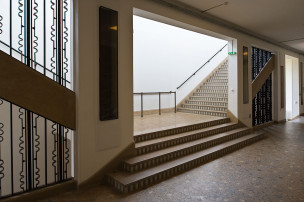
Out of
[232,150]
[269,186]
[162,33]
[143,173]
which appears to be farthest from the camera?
[162,33]

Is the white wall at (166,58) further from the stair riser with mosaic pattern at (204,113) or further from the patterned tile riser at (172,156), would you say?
the patterned tile riser at (172,156)

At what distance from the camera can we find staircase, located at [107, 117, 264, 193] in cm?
359

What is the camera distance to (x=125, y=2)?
3969 millimetres

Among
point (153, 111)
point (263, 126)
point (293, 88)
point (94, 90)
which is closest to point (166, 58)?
point (153, 111)

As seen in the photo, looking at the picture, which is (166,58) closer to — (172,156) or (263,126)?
(263,126)

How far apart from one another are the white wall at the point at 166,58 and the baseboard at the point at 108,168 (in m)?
3.93

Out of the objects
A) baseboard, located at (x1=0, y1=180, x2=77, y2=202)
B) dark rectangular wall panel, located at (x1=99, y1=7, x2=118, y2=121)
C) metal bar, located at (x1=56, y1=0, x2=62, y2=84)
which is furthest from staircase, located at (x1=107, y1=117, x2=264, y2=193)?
metal bar, located at (x1=56, y1=0, x2=62, y2=84)

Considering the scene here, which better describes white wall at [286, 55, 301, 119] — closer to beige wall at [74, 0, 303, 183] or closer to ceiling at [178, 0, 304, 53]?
ceiling at [178, 0, 304, 53]

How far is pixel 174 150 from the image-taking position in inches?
175

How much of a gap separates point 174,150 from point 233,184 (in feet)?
4.35

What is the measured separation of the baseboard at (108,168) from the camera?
138 inches

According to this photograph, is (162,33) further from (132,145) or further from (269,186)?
(269,186)

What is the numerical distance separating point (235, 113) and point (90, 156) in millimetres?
5070

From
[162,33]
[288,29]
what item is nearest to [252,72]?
[288,29]
